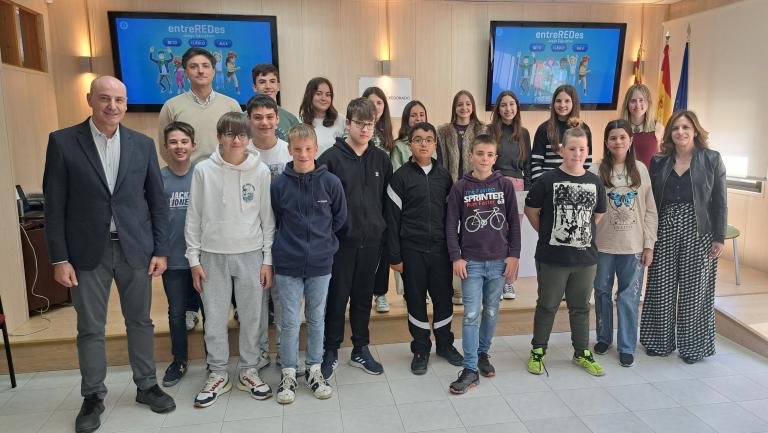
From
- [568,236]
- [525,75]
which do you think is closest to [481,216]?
[568,236]

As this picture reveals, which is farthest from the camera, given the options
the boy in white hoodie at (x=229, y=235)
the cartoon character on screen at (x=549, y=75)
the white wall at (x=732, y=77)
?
the cartoon character on screen at (x=549, y=75)

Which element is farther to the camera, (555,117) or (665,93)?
(665,93)

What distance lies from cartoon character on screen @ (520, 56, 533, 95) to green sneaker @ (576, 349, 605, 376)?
11.5ft

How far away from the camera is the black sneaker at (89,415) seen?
246 centimetres

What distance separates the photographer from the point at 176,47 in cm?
511

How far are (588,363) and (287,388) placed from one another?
5.75 feet

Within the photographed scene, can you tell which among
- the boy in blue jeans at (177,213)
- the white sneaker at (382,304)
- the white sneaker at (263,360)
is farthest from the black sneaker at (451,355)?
the boy in blue jeans at (177,213)

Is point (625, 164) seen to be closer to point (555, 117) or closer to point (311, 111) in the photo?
point (555, 117)

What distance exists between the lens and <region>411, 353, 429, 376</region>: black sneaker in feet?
9.92

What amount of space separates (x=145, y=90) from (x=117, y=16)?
28.2 inches

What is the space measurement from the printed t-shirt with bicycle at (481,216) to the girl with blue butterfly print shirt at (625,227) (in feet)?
2.25

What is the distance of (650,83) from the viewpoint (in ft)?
20.1

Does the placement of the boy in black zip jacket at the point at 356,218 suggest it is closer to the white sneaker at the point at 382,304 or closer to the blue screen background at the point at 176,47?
the white sneaker at the point at 382,304

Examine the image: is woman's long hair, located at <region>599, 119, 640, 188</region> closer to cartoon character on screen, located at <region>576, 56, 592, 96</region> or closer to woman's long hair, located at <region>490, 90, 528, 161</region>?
woman's long hair, located at <region>490, 90, 528, 161</region>
